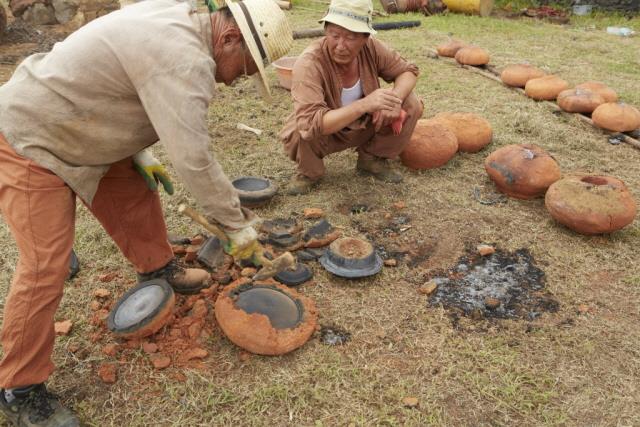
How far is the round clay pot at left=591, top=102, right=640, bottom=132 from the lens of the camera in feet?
15.5

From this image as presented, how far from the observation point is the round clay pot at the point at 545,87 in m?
5.58

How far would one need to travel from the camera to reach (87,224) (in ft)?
11.4

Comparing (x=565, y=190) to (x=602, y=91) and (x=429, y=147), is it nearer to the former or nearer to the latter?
(x=429, y=147)

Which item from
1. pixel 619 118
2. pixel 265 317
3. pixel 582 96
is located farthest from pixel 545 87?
pixel 265 317

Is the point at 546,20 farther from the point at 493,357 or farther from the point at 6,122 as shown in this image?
the point at 6,122

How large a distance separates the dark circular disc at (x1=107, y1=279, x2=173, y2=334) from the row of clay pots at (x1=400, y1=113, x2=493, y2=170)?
2.38 metres

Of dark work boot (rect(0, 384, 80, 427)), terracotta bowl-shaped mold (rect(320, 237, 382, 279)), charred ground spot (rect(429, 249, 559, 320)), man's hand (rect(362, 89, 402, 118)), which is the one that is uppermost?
man's hand (rect(362, 89, 402, 118))

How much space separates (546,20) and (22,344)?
36.8ft

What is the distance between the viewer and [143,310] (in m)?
2.46

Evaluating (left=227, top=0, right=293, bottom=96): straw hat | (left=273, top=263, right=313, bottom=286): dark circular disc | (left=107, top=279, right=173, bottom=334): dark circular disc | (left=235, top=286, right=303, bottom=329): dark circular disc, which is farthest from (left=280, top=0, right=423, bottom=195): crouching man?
(left=107, top=279, right=173, bottom=334): dark circular disc

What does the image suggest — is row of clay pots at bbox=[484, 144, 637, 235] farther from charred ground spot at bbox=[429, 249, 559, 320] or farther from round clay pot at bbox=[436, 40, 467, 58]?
round clay pot at bbox=[436, 40, 467, 58]

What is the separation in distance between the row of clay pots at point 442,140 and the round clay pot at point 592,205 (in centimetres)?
99

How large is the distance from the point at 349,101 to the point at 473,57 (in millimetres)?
3904

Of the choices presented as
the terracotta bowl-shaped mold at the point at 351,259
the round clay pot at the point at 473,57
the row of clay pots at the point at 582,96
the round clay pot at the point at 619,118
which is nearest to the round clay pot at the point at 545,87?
the row of clay pots at the point at 582,96
